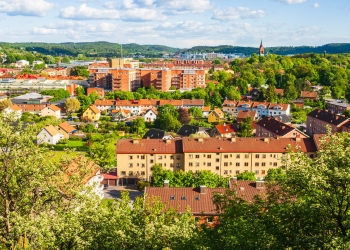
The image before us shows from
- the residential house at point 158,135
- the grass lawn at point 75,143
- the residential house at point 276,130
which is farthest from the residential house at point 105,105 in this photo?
the residential house at point 276,130

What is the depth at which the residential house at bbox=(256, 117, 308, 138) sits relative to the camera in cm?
4381

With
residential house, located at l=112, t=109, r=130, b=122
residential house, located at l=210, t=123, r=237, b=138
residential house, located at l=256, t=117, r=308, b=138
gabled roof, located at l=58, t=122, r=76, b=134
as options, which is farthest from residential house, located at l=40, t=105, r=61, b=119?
residential house, located at l=256, t=117, r=308, b=138

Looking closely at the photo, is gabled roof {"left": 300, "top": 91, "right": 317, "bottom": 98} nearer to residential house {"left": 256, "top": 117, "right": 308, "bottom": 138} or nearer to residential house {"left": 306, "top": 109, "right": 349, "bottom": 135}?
residential house {"left": 306, "top": 109, "right": 349, "bottom": 135}

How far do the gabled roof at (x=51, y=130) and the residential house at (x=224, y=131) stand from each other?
19681mm

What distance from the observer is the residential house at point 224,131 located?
165 ft

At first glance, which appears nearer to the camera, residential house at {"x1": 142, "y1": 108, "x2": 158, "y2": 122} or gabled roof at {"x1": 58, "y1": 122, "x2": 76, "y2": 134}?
gabled roof at {"x1": 58, "y1": 122, "x2": 76, "y2": 134}

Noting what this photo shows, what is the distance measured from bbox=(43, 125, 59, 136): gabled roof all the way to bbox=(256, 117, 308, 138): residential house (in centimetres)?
2562

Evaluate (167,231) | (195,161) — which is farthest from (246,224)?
(195,161)

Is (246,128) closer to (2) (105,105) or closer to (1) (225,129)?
(1) (225,129)

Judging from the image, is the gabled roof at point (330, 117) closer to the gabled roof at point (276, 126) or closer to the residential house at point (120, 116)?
the gabled roof at point (276, 126)

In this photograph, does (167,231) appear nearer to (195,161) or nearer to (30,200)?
(30,200)

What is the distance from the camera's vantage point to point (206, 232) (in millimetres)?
11047

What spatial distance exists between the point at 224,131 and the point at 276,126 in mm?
7292

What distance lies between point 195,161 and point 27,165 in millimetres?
24098
